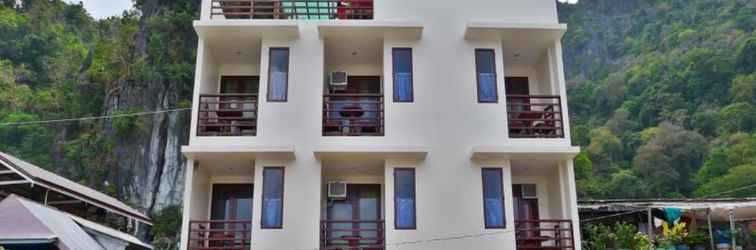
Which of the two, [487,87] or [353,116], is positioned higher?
[487,87]

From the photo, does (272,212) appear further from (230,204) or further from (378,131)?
(378,131)

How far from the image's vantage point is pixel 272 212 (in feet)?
32.7

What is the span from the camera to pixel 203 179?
10977 mm

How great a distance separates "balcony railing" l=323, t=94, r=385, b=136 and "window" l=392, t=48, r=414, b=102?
32 centimetres

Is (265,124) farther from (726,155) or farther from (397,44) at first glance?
(726,155)

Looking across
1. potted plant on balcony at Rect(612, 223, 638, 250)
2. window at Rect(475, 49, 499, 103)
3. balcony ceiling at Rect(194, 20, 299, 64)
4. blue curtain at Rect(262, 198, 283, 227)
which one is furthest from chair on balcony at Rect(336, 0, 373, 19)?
potted plant on balcony at Rect(612, 223, 638, 250)

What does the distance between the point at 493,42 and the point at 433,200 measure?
292 centimetres

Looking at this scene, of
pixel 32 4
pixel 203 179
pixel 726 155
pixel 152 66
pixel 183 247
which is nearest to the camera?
pixel 183 247

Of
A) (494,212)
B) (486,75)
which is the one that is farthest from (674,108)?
(494,212)

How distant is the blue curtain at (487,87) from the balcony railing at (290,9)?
7.47ft

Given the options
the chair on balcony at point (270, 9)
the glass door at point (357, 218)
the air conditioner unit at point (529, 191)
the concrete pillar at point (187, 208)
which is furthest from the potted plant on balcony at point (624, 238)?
the concrete pillar at point (187, 208)

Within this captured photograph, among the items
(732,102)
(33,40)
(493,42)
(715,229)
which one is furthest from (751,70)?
(33,40)

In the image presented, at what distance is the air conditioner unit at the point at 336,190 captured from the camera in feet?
35.3

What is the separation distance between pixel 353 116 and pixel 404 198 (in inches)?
68.5
